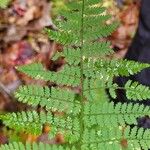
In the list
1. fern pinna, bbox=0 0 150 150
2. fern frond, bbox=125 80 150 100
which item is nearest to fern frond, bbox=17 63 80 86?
fern pinna, bbox=0 0 150 150

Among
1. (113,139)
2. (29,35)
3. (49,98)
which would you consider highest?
(49,98)

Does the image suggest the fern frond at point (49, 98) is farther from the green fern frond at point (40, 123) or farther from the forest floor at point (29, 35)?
the forest floor at point (29, 35)

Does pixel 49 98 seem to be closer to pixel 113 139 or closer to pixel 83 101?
pixel 83 101

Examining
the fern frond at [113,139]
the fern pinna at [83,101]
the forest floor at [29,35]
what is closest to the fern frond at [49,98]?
the fern pinna at [83,101]

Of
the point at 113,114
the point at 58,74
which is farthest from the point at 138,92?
the point at 58,74

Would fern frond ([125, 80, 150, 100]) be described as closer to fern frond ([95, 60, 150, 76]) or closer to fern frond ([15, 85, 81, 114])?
fern frond ([95, 60, 150, 76])

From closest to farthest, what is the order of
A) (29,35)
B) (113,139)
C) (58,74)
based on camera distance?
(113,139) → (58,74) → (29,35)

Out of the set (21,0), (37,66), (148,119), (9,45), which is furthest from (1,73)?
(37,66)
